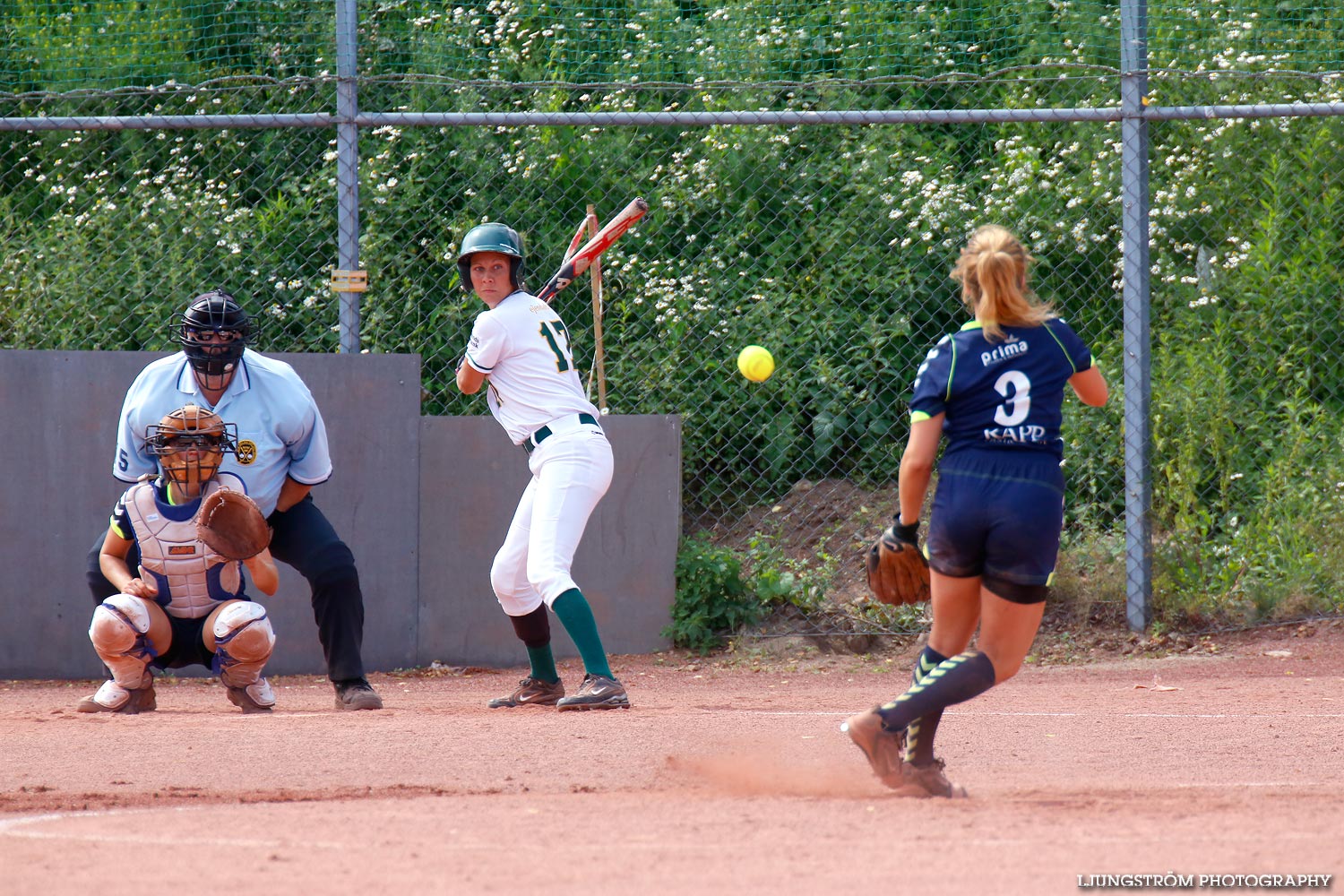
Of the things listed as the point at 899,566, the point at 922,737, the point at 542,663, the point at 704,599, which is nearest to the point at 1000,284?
the point at 899,566

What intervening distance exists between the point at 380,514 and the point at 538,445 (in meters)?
1.85

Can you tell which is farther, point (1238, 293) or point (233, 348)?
point (1238, 293)

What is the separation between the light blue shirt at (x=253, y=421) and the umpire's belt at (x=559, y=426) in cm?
94

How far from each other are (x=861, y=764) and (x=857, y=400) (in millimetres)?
3815

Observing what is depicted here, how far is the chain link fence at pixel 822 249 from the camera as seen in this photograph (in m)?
7.61

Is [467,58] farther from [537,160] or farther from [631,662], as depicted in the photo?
[631,662]

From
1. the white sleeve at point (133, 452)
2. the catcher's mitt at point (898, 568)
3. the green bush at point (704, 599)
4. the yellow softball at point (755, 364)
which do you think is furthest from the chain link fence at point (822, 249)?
the catcher's mitt at point (898, 568)

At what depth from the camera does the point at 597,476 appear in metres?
5.45

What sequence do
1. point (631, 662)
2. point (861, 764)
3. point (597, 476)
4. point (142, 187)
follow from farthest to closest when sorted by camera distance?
point (142, 187) → point (631, 662) → point (597, 476) → point (861, 764)

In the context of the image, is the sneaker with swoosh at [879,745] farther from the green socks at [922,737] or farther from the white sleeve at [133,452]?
the white sleeve at [133,452]

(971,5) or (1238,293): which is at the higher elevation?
(971,5)

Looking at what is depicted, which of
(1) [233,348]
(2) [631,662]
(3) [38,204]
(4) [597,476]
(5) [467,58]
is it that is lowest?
(2) [631,662]

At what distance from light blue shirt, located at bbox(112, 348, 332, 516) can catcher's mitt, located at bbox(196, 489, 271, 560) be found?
39cm

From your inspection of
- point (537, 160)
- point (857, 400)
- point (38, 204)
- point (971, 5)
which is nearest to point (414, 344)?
point (537, 160)
